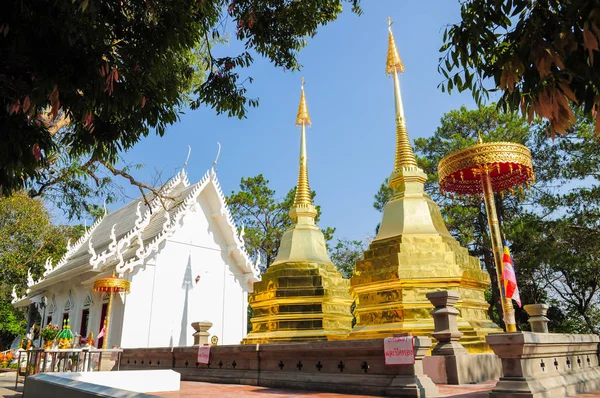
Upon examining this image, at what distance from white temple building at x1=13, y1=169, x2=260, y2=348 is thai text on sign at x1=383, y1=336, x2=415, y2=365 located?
12077mm

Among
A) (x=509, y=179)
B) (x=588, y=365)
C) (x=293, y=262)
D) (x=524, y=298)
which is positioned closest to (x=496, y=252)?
(x=588, y=365)

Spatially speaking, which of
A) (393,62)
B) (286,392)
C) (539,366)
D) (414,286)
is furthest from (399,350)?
(393,62)

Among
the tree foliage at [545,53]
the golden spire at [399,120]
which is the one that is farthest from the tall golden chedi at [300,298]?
the tree foliage at [545,53]

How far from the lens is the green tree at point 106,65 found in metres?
4.36

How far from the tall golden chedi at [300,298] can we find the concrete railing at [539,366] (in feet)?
20.4

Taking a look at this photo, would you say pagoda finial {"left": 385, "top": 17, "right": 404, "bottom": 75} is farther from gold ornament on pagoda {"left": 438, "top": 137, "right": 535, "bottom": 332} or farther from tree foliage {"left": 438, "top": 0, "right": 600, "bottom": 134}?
tree foliage {"left": 438, "top": 0, "right": 600, "bottom": 134}

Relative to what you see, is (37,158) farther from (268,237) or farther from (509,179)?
(268,237)

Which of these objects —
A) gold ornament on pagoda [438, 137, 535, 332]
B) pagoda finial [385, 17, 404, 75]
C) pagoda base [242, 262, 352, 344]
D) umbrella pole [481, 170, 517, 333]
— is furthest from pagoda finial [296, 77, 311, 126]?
umbrella pole [481, 170, 517, 333]

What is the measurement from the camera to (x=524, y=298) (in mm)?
24344

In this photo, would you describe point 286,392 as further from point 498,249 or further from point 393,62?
point 393,62

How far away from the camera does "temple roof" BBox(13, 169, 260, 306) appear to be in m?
18.4

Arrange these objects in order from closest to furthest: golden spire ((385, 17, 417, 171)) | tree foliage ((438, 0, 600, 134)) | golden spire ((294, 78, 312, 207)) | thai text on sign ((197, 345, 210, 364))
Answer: tree foliage ((438, 0, 600, 134)) < thai text on sign ((197, 345, 210, 364)) < golden spire ((385, 17, 417, 171)) < golden spire ((294, 78, 312, 207))

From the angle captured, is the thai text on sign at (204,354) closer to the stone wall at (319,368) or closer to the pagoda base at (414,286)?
the stone wall at (319,368)

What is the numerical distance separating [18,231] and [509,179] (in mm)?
24746
